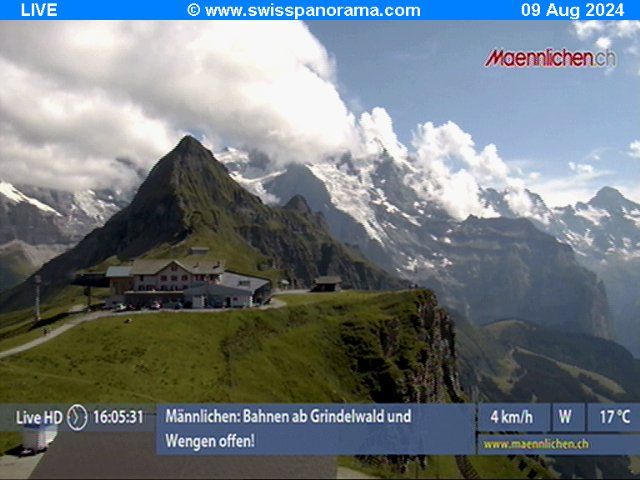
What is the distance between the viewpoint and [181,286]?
402ft

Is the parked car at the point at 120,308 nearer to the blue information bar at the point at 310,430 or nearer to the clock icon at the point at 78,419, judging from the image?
the clock icon at the point at 78,419

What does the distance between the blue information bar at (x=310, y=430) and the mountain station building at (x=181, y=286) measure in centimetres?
8142

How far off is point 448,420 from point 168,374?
48649mm

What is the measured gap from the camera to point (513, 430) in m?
32.7

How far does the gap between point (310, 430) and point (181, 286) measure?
94.8m

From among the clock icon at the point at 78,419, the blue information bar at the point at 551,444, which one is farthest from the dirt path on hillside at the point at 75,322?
the blue information bar at the point at 551,444

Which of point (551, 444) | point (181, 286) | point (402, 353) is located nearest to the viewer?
point (551, 444)

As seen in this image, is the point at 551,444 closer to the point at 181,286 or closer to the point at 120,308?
the point at 120,308

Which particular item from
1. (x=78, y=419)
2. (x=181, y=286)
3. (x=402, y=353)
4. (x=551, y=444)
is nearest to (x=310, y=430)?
(x=551, y=444)

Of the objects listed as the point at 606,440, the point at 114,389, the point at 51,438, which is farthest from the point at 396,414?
the point at 114,389

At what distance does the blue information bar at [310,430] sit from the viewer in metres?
31.1

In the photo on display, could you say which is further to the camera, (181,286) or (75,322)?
(181,286)

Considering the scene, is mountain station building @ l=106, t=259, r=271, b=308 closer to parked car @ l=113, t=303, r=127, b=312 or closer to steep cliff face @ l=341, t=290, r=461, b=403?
parked car @ l=113, t=303, r=127, b=312
